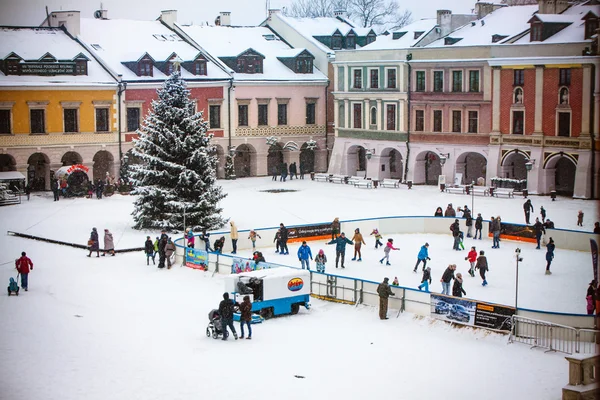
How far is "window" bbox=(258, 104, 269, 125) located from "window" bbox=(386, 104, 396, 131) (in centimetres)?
791

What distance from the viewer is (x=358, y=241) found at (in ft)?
116

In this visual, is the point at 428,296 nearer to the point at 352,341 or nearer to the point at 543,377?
the point at 352,341


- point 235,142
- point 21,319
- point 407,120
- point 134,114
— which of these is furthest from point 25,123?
point 21,319

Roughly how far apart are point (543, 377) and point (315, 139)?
4408 cm

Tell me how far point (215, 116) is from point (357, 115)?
343 inches

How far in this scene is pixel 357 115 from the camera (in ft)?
202

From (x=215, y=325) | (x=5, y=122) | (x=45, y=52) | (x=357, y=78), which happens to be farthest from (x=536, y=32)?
(x=215, y=325)

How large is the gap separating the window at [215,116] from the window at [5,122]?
12.9 metres

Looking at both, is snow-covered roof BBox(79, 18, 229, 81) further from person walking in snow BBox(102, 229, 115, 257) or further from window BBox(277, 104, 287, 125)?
person walking in snow BBox(102, 229, 115, 257)

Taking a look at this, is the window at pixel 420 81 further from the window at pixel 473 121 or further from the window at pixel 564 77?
the window at pixel 564 77

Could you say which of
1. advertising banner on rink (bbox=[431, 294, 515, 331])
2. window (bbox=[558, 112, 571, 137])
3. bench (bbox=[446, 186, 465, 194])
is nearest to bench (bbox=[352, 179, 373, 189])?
bench (bbox=[446, 186, 465, 194])

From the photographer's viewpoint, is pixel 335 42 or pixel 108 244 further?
pixel 335 42

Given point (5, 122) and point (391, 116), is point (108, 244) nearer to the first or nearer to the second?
point (5, 122)

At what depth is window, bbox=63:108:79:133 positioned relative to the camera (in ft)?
176
